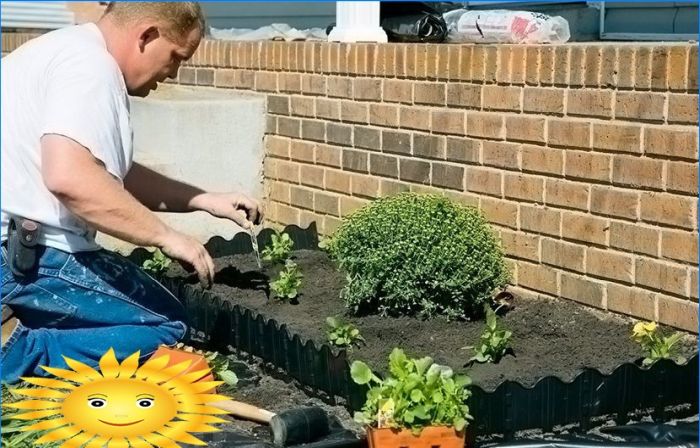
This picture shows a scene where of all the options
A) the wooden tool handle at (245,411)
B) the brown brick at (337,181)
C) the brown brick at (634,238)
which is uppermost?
the brown brick at (634,238)

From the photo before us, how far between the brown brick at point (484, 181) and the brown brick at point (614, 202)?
2.06 ft

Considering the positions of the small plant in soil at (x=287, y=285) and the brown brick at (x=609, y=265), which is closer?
the brown brick at (x=609, y=265)

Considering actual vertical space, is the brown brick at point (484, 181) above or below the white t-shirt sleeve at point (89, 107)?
below

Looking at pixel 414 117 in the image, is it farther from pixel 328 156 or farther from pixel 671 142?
pixel 671 142

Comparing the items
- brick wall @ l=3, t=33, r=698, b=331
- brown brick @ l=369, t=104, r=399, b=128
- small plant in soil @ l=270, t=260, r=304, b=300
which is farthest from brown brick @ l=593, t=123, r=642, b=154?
small plant in soil @ l=270, t=260, r=304, b=300

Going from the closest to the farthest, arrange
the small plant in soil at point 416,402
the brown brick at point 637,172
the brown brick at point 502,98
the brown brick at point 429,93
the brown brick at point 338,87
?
the small plant in soil at point 416,402 → the brown brick at point 637,172 → the brown brick at point 502,98 → the brown brick at point 429,93 → the brown brick at point 338,87

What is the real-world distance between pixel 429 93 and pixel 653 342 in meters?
2.04

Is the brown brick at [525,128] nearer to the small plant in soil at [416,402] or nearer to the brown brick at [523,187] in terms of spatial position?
the brown brick at [523,187]

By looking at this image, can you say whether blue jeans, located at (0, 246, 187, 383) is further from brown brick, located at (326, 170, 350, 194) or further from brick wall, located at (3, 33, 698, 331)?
brown brick, located at (326, 170, 350, 194)

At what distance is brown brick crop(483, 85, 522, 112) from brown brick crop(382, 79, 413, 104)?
620mm

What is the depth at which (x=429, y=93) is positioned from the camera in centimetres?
581

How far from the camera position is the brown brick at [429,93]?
226 inches

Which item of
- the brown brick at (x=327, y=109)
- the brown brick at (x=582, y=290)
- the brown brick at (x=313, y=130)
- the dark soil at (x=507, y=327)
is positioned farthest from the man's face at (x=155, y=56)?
the brown brick at (x=313, y=130)

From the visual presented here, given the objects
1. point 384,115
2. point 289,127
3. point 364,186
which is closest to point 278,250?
point 364,186
